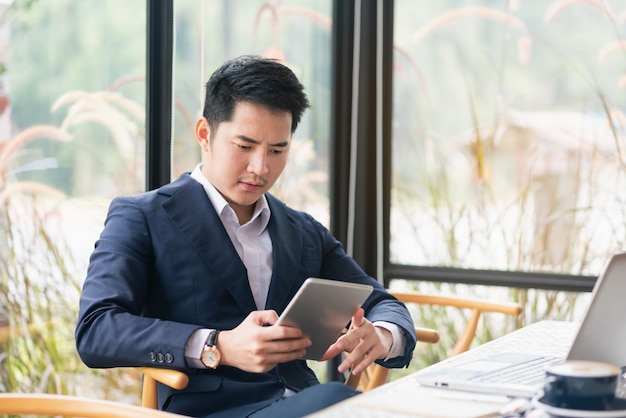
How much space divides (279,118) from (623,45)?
1.91 meters

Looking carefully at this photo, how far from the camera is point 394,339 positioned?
2.27 metres

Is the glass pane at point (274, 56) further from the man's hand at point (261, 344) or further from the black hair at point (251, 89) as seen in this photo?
the man's hand at point (261, 344)

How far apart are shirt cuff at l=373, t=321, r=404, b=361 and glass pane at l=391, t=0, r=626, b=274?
1618mm

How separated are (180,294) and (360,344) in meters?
0.45

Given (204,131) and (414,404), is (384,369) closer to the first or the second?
(204,131)

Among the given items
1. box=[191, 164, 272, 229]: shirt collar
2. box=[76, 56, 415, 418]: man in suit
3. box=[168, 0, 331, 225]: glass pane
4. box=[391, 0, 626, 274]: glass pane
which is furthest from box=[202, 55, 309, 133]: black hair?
box=[391, 0, 626, 274]: glass pane

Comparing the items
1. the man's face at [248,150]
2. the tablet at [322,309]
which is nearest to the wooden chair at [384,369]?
the tablet at [322,309]

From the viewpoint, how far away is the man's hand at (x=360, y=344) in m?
2.04

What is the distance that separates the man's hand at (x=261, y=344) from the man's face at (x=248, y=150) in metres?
0.42

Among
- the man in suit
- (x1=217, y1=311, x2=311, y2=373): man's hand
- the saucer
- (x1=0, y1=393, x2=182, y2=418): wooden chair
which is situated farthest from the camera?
the man in suit

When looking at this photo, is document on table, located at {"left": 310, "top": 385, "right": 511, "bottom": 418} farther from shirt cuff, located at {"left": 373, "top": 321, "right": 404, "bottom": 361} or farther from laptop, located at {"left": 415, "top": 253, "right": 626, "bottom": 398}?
shirt cuff, located at {"left": 373, "top": 321, "right": 404, "bottom": 361}

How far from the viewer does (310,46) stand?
3910 millimetres

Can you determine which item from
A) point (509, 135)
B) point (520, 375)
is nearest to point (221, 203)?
point (520, 375)

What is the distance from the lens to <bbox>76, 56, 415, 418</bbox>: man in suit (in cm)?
199
